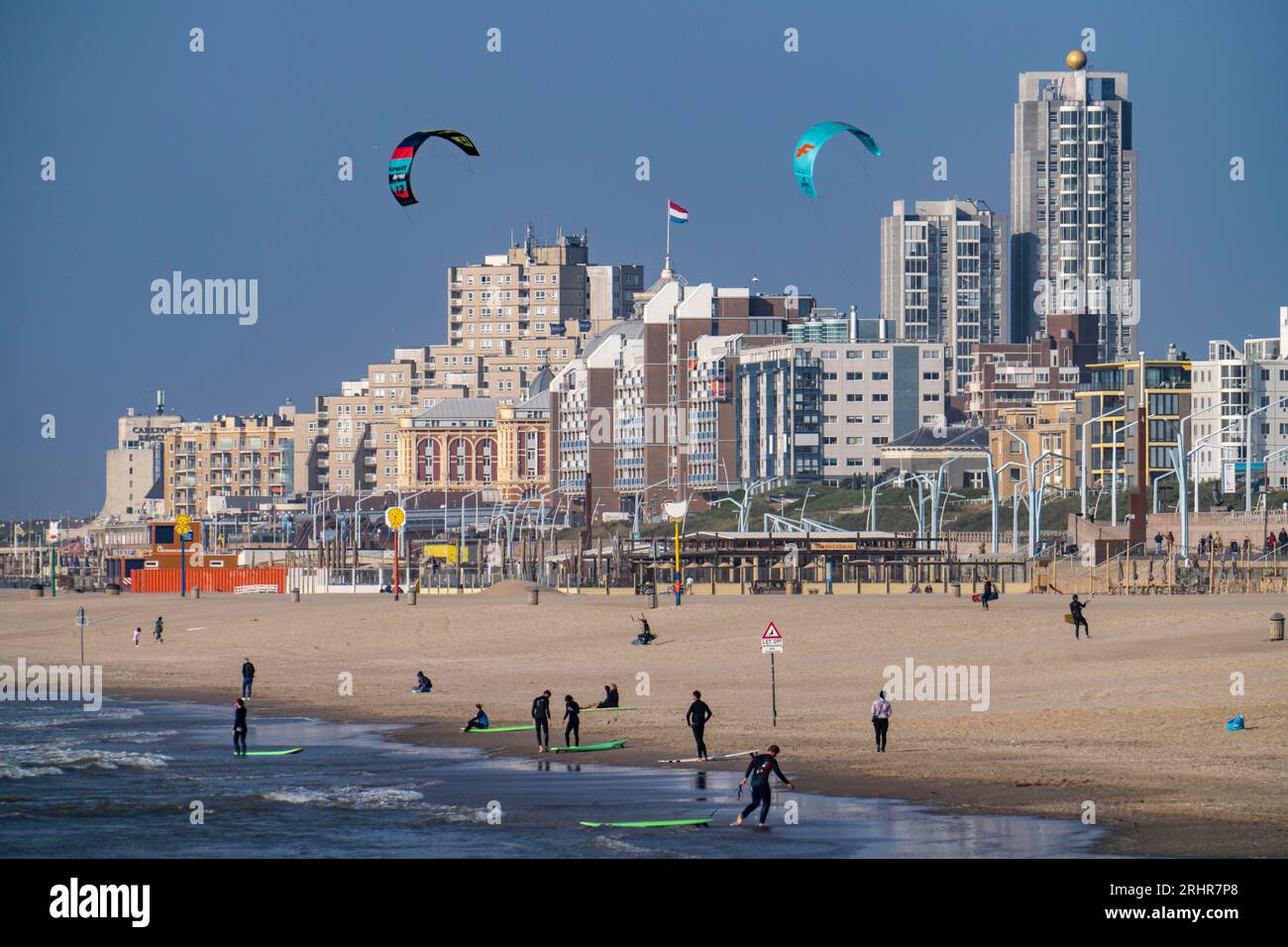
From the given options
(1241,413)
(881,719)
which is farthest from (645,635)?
(1241,413)

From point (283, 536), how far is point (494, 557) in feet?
272

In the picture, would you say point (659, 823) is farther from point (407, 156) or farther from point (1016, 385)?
point (1016, 385)

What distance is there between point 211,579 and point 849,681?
6765cm

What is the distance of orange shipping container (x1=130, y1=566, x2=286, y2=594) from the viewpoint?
101875 mm

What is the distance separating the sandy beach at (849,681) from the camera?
92.3 feet

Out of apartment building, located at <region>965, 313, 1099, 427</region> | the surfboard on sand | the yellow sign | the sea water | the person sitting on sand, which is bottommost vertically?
the sea water

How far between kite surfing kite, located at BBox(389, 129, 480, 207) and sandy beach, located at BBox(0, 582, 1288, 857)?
13.4m

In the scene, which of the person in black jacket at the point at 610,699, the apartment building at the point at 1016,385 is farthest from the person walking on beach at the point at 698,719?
the apartment building at the point at 1016,385

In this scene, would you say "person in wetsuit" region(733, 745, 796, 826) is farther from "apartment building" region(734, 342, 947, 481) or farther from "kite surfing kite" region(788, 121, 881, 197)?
"apartment building" region(734, 342, 947, 481)

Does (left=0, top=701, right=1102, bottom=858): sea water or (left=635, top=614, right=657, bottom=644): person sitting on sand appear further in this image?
(left=635, top=614, right=657, bottom=644): person sitting on sand

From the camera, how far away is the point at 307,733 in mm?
40094

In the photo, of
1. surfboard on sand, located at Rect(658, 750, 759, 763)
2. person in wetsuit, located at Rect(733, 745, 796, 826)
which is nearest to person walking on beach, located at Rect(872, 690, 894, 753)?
surfboard on sand, located at Rect(658, 750, 759, 763)

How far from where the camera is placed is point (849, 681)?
144 feet
